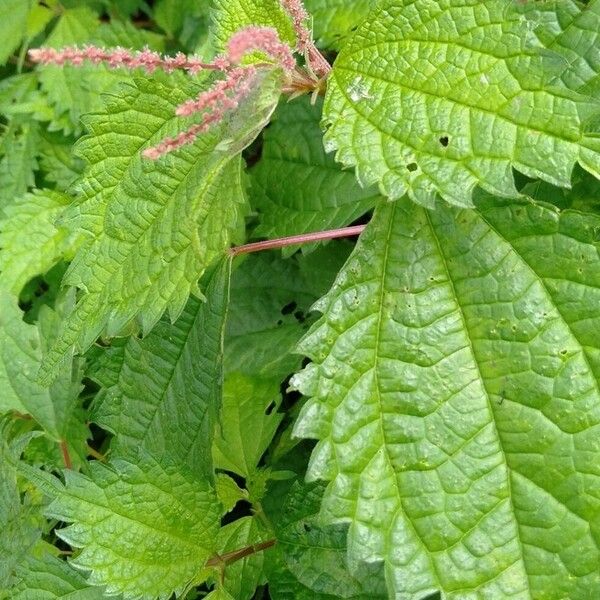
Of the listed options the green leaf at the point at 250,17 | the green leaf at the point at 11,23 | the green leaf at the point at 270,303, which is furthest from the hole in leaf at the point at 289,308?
the green leaf at the point at 11,23

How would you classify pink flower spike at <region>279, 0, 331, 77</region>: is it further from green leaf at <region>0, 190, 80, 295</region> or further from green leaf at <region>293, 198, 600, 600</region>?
green leaf at <region>0, 190, 80, 295</region>

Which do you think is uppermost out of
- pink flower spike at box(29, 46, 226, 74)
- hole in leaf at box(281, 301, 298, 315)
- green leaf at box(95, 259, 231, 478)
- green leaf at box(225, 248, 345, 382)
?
pink flower spike at box(29, 46, 226, 74)

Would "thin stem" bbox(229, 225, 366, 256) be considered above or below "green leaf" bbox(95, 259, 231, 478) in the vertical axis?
above

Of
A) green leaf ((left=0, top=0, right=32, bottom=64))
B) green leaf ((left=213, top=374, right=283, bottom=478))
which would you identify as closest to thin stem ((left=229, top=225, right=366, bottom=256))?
green leaf ((left=213, top=374, right=283, bottom=478))

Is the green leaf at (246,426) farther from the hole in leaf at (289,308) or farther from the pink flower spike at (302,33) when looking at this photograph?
the pink flower spike at (302,33)

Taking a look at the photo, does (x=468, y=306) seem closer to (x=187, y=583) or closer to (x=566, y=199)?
(x=566, y=199)

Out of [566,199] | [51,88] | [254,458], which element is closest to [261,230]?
[254,458]

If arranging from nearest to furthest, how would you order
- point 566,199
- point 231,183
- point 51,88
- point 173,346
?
1. point 231,183
2. point 566,199
3. point 173,346
4. point 51,88
